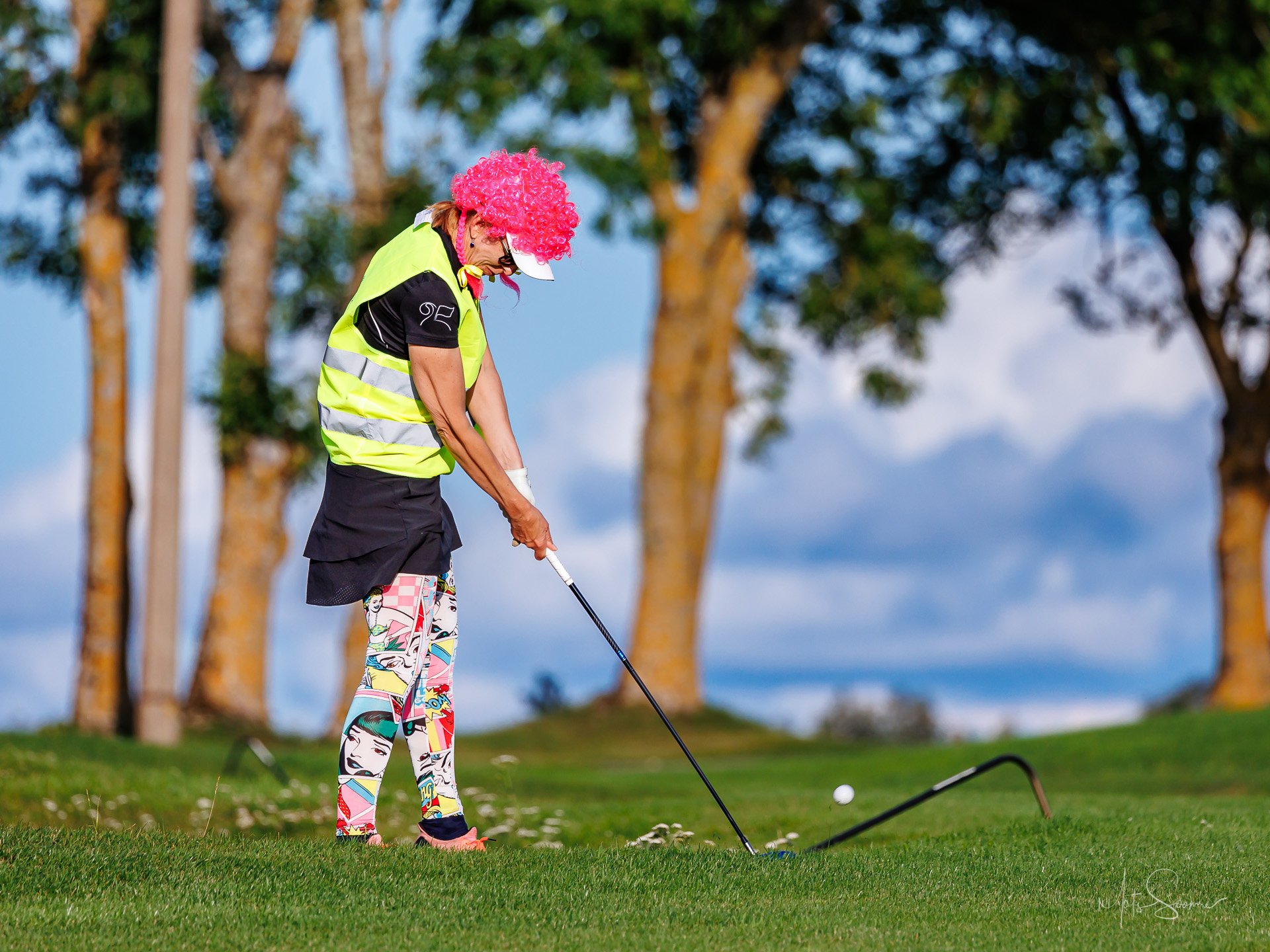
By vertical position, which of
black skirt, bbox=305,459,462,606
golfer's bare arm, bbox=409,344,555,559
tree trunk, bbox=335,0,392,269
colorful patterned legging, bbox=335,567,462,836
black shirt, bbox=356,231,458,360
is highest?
tree trunk, bbox=335,0,392,269

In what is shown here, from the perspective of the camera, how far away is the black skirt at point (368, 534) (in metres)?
5.25

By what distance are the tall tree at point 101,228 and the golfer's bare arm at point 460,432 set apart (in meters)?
16.4

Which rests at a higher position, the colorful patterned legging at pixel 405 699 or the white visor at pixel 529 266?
the white visor at pixel 529 266

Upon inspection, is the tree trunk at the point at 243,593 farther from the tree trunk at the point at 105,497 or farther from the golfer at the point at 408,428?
the golfer at the point at 408,428

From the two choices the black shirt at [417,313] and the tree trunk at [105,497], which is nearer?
the black shirt at [417,313]

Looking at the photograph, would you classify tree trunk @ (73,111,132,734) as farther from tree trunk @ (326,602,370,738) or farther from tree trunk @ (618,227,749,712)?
tree trunk @ (618,227,749,712)

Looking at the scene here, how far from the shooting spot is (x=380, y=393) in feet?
17.3

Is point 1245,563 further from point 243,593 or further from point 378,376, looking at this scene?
point 378,376

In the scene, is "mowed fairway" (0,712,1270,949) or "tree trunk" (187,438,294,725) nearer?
"mowed fairway" (0,712,1270,949)

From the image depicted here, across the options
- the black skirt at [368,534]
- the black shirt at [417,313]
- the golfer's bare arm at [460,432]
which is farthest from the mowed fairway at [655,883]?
the black shirt at [417,313]

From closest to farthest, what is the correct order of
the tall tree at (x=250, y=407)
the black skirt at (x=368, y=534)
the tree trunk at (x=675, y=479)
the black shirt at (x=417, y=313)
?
1. the black shirt at (x=417, y=313)
2. the black skirt at (x=368, y=534)
3. the tall tree at (x=250, y=407)
4. the tree trunk at (x=675, y=479)

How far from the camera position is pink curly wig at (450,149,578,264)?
17.3 feet

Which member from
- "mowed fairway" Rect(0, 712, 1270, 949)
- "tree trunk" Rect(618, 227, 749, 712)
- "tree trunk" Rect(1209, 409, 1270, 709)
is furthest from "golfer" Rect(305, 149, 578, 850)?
"tree trunk" Rect(1209, 409, 1270, 709)

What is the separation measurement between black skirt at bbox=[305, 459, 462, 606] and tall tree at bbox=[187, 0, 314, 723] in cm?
1492
